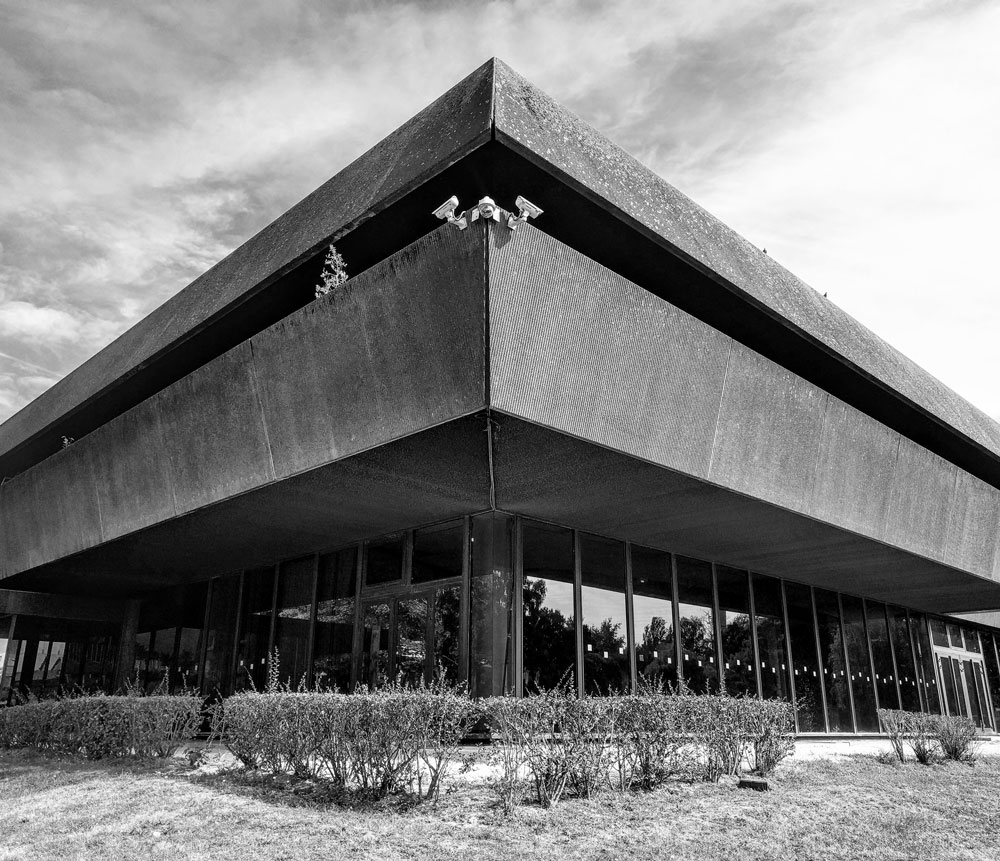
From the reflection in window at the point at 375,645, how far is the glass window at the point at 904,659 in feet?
44.4

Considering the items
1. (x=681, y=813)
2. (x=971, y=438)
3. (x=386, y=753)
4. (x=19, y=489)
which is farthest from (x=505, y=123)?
(x=19, y=489)

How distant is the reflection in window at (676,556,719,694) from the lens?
13.9 metres

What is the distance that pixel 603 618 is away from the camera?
12.5 metres

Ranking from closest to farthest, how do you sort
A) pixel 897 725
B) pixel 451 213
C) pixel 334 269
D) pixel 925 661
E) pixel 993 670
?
pixel 451 213 < pixel 334 269 < pixel 897 725 < pixel 925 661 < pixel 993 670

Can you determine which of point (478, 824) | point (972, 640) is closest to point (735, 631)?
point (478, 824)

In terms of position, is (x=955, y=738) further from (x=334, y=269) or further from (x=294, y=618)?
(x=334, y=269)

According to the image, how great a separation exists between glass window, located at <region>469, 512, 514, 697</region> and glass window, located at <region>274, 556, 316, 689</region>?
4.31 metres

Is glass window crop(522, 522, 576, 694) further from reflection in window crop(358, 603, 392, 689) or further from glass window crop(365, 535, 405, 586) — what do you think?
reflection in window crop(358, 603, 392, 689)

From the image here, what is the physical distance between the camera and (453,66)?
391 inches

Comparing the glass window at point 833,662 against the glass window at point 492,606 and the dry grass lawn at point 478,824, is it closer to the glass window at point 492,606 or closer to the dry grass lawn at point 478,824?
the dry grass lawn at point 478,824

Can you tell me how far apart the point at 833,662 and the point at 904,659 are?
4.03 m

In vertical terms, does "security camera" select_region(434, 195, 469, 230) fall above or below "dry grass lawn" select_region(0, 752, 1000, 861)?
above

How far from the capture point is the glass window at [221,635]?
644 inches

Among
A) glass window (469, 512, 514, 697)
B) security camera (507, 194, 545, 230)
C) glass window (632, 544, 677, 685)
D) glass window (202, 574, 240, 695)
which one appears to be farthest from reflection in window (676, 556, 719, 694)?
glass window (202, 574, 240, 695)
